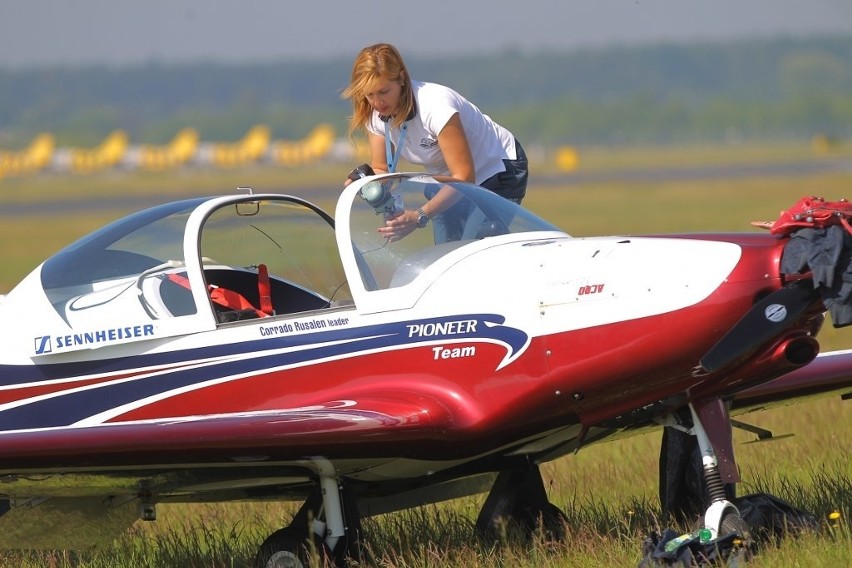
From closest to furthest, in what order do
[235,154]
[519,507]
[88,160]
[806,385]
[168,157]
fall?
[519,507]
[806,385]
[235,154]
[168,157]
[88,160]

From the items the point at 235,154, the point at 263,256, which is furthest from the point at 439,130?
the point at 235,154

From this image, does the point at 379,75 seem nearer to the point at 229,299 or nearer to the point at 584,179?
the point at 229,299

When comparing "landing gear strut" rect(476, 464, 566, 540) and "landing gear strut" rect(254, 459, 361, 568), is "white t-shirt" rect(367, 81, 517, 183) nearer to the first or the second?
"landing gear strut" rect(476, 464, 566, 540)

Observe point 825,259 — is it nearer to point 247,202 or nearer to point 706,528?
point 706,528

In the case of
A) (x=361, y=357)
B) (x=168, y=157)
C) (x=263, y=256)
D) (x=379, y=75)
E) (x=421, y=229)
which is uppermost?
(x=168, y=157)

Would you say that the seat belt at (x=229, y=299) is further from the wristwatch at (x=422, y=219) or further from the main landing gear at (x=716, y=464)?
the main landing gear at (x=716, y=464)

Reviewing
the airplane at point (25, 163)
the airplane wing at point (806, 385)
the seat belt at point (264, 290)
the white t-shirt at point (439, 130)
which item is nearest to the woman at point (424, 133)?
the white t-shirt at point (439, 130)

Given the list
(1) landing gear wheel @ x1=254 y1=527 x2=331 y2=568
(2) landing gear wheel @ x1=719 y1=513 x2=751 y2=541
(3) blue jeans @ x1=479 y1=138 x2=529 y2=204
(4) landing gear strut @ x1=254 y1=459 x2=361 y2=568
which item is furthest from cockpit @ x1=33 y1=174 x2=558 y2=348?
(2) landing gear wheel @ x1=719 y1=513 x2=751 y2=541

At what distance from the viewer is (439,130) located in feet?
24.1

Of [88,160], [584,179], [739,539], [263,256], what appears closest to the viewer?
[739,539]

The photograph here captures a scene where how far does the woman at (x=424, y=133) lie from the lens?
7176mm

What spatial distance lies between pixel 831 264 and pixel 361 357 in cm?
227

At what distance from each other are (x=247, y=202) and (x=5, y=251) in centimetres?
3485

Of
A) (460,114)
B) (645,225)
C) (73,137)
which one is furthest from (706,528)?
(73,137)
